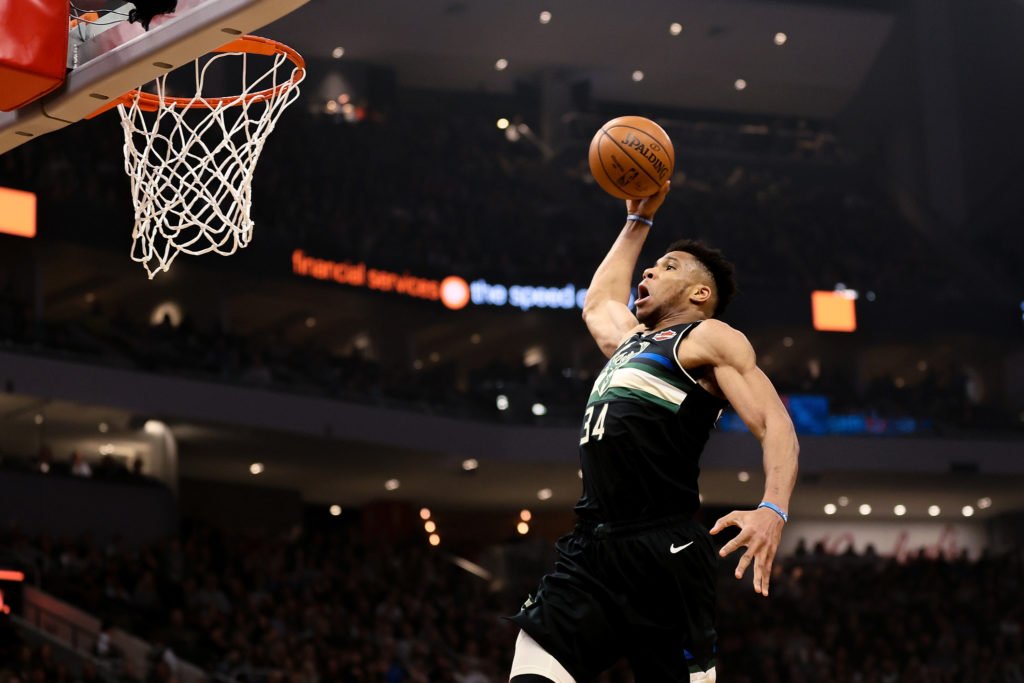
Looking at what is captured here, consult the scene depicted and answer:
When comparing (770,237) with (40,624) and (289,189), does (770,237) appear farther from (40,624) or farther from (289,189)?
(40,624)

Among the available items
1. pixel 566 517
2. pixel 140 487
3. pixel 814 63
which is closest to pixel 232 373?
pixel 140 487

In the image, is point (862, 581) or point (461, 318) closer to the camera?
point (862, 581)

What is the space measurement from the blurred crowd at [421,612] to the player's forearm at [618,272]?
34.4ft

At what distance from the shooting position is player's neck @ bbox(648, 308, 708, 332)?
5230mm

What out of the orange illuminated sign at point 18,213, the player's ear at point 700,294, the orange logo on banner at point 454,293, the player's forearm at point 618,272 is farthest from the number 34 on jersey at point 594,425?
the orange logo on banner at point 454,293

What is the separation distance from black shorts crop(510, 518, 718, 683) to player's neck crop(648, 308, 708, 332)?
0.74 m

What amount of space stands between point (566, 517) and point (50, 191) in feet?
48.2

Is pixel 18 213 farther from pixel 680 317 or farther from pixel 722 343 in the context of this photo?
pixel 722 343

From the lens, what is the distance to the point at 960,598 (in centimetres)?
2566

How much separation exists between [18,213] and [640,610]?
20.1 meters

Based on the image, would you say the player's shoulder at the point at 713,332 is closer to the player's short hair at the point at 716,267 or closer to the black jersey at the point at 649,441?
the black jersey at the point at 649,441

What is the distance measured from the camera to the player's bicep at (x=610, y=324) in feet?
18.7

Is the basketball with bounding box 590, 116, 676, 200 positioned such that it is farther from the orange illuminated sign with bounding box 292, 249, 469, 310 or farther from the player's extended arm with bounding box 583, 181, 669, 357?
the orange illuminated sign with bounding box 292, 249, 469, 310

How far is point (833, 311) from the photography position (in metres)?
31.3
